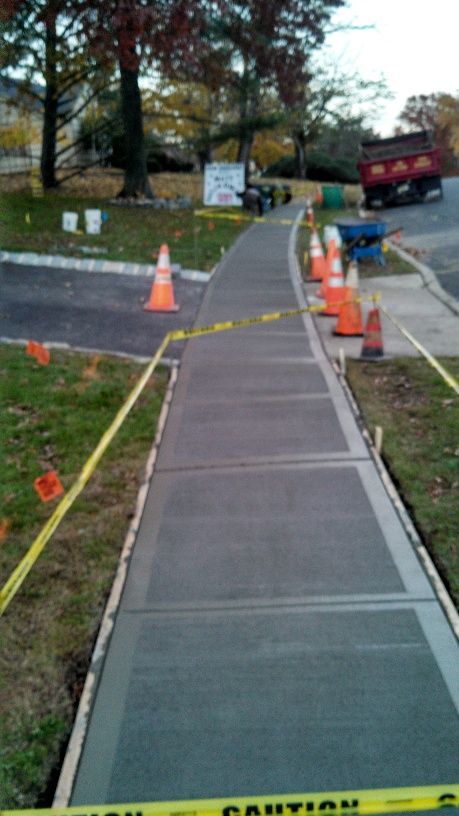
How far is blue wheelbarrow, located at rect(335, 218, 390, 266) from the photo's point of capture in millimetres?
17125

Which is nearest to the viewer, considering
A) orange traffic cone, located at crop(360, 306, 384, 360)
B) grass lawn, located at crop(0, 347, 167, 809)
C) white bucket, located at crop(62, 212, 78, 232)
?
grass lawn, located at crop(0, 347, 167, 809)

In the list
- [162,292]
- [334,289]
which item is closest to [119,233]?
[162,292]

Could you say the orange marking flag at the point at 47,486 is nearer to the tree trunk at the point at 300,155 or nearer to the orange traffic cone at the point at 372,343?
the orange traffic cone at the point at 372,343

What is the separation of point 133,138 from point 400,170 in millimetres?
9537

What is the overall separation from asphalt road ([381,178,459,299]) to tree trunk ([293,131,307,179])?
17.7 m

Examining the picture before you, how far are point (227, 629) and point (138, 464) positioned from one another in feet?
7.90

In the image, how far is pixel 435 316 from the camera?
Result: 1239 cm

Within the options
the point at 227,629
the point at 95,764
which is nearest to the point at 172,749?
the point at 95,764

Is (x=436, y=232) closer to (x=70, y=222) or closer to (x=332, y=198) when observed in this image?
(x=70, y=222)

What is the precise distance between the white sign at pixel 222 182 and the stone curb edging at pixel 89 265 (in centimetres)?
219

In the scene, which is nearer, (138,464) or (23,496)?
(23,496)

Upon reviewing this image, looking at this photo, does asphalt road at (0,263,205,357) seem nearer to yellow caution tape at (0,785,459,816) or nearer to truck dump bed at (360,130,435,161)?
yellow caution tape at (0,785,459,816)

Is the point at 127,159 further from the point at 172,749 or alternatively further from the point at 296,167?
the point at 296,167

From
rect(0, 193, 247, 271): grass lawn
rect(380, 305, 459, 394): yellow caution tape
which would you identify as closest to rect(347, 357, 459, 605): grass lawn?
rect(380, 305, 459, 394): yellow caution tape
